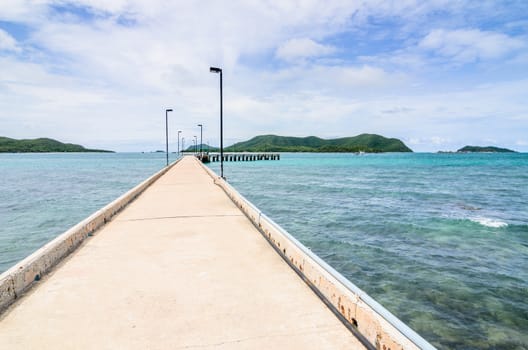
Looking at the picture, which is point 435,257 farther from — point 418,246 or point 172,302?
point 172,302

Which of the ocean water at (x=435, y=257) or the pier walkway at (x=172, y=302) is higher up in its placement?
the pier walkway at (x=172, y=302)

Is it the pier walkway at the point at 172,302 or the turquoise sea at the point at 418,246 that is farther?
the turquoise sea at the point at 418,246

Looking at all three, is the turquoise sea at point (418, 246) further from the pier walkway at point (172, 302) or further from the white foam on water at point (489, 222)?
the pier walkway at point (172, 302)

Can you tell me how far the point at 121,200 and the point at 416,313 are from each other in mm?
9058

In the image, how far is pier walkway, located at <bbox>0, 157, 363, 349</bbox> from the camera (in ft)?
10.7

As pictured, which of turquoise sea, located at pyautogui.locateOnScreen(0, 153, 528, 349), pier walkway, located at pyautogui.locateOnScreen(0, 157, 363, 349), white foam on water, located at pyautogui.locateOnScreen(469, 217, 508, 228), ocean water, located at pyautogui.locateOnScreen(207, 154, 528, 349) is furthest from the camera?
white foam on water, located at pyautogui.locateOnScreen(469, 217, 508, 228)

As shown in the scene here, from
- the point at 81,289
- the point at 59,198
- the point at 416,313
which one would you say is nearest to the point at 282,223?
the point at 416,313

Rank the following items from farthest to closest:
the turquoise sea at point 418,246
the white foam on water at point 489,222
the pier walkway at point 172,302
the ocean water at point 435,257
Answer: the white foam on water at point 489,222, the turquoise sea at point 418,246, the ocean water at point 435,257, the pier walkway at point 172,302

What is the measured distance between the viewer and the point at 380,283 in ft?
25.3

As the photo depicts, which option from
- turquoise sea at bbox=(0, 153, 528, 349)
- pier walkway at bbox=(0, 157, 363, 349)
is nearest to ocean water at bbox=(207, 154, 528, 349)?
turquoise sea at bbox=(0, 153, 528, 349)

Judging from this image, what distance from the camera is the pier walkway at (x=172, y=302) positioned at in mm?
3258

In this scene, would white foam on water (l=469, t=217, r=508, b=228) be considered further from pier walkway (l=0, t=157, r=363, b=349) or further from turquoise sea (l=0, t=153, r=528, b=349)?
pier walkway (l=0, t=157, r=363, b=349)

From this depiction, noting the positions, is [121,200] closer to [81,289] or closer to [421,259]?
[81,289]

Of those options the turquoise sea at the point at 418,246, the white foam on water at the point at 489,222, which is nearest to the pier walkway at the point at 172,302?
the turquoise sea at the point at 418,246
